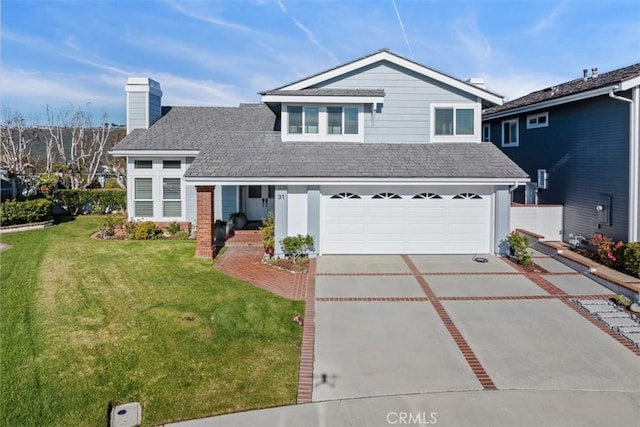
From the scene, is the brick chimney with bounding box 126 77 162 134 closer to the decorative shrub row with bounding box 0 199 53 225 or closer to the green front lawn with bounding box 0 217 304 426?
the decorative shrub row with bounding box 0 199 53 225

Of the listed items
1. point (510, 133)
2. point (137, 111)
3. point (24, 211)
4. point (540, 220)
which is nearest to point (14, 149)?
point (24, 211)

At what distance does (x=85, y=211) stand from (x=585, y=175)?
23.6m

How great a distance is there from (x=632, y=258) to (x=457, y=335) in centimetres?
693

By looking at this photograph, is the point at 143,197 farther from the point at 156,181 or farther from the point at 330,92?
the point at 330,92

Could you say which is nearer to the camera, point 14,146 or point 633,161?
point 633,161

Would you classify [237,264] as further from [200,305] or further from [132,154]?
[132,154]

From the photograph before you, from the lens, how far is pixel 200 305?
9.90 m

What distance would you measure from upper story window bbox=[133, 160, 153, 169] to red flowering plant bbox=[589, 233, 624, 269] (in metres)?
17.0

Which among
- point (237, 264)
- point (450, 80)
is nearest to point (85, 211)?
point (237, 264)

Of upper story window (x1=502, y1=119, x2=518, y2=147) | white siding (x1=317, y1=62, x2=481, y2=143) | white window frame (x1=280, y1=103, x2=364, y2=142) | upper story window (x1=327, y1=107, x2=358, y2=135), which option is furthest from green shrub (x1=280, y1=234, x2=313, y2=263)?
upper story window (x1=502, y1=119, x2=518, y2=147)

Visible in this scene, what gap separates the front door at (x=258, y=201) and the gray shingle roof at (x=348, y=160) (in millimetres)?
3577

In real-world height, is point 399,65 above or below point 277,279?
above

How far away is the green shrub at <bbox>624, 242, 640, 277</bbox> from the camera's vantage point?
11.9 meters

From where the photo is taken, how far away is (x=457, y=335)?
8555 mm
